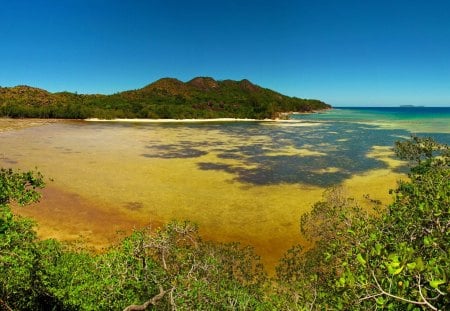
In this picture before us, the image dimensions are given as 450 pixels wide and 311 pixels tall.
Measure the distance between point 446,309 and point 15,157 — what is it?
146ft

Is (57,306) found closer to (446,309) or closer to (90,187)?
(446,309)

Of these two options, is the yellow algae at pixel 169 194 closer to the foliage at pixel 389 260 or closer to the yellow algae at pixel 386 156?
the yellow algae at pixel 386 156

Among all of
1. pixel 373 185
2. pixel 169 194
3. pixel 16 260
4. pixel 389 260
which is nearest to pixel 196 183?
pixel 169 194

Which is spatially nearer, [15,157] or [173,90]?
[15,157]

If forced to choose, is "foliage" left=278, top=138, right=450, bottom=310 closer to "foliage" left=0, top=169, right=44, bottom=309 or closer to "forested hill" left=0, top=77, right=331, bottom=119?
"foliage" left=0, top=169, right=44, bottom=309

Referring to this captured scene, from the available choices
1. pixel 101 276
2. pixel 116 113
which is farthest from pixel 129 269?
pixel 116 113

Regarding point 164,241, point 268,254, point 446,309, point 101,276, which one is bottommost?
point 268,254

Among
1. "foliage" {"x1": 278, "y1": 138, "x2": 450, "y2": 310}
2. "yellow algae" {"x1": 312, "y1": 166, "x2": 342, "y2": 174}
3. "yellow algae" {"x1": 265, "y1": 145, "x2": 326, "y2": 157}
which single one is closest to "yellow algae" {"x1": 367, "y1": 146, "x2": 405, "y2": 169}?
"yellow algae" {"x1": 312, "y1": 166, "x2": 342, "y2": 174}

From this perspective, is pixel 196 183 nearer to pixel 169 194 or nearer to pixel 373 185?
pixel 169 194

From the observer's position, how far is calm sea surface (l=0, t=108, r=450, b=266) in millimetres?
19875

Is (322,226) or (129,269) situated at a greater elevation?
(129,269)

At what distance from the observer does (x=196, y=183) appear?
1186 inches

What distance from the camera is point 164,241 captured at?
33.2ft

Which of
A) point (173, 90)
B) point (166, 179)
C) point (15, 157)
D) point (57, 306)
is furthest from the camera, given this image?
point (173, 90)
